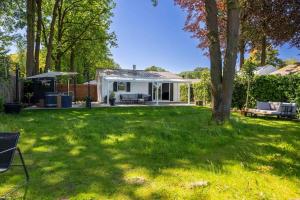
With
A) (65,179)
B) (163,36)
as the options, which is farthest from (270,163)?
(163,36)

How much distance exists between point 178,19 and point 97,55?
1755 centimetres

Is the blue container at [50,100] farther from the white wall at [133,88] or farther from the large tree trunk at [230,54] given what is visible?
the large tree trunk at [230,54]

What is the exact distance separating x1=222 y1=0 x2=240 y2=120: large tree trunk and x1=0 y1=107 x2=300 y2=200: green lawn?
1.46 meters

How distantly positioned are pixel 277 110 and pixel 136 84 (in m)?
18.6

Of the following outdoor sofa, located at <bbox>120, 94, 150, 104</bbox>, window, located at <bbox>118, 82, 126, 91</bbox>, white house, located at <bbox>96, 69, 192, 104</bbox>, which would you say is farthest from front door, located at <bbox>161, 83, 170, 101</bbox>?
outdoor sofa, located at <bbox>120, 94, 150, 104</bbox>

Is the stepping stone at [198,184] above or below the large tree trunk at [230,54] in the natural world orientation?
below

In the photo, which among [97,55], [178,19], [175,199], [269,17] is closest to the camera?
[175,199]

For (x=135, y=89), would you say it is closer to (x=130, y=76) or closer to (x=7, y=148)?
(x=130, y=76)

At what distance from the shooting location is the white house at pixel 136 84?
97.8 feet

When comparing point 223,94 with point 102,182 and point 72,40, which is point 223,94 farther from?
point 72,40

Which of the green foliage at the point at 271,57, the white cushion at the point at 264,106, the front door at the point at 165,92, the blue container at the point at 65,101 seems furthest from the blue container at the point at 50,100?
the green foliage at the point at 271,57

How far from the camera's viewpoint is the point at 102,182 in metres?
5.19

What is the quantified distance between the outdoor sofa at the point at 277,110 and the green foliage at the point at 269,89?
114 cm

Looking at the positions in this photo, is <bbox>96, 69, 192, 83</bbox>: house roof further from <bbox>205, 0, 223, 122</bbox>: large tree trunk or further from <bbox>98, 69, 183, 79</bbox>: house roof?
<bbox>205, 0, 223, 122</bbox>: large tree trunk
